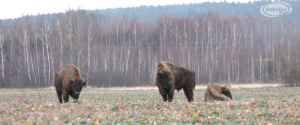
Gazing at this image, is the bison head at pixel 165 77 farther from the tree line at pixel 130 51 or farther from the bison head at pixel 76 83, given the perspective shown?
the tree line at pixel 130 51

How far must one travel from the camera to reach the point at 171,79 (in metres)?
20.6

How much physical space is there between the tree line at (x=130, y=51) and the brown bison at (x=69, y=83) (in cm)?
4765

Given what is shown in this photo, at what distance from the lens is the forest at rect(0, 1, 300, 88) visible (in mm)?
74750

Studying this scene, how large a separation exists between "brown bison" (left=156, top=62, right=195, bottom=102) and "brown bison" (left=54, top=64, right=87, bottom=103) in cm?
361

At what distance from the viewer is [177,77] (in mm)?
21875

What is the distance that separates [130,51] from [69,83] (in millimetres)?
64216

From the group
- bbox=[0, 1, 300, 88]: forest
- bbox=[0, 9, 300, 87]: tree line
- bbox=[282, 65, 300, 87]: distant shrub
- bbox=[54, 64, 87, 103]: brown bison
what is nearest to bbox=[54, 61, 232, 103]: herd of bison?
bbox=[54, 64, 87, 103]: brown bison

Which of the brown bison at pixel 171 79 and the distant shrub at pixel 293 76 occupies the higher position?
the brown bison at pixel 171 79

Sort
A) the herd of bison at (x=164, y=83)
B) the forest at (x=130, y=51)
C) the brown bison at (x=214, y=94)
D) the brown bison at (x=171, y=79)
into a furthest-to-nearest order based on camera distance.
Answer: the forest at (x=130, y=51) → the brown bison at (x=171, y=79) → the herd of bison at (x=164, y=83) → the brown bison at (x=214, y=94)

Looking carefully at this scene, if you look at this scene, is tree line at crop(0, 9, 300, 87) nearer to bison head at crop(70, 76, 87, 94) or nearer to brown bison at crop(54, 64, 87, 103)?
brown bison at crop(54, 64, 87, 103)

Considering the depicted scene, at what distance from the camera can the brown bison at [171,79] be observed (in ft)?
67.1

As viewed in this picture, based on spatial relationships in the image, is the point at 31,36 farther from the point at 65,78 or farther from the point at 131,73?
the point at 65,78

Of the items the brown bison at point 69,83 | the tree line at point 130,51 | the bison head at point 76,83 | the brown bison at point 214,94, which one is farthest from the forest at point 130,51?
the brown bison at point 214,94

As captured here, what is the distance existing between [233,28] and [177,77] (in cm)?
7158
